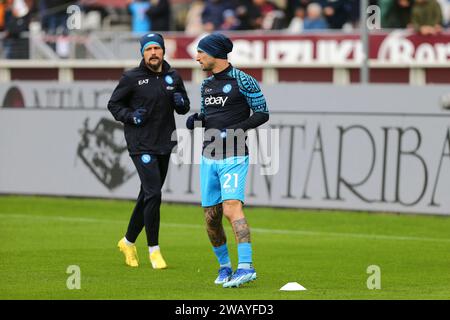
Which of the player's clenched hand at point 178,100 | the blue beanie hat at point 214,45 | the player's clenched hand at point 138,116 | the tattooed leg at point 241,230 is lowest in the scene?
the tattooed leg at point 241,230

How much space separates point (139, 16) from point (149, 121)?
15.2 m

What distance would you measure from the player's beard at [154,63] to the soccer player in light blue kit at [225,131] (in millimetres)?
1552

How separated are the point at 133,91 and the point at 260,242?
3504mm

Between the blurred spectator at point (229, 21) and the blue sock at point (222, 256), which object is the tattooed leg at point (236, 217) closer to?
the blue sock at point (222, 256)

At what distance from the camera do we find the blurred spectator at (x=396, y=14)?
83.8 feet

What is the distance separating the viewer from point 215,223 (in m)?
12.5

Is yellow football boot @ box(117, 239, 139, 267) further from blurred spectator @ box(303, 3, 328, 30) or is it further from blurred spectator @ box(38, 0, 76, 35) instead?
blurred spectator @ box(38, 0, 76, 35)

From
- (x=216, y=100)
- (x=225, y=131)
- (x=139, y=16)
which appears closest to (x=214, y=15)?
(x=139, y=16)

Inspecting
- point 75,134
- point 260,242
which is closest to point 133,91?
point 260,242

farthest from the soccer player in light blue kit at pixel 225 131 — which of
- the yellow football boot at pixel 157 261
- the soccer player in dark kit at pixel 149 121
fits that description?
the soccer player in dark kit at pixel 149 121

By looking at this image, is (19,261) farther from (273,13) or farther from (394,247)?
(273,13)

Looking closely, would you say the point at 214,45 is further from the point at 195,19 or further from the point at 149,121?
the point at 195,19

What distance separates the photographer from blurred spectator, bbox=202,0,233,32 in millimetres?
27859

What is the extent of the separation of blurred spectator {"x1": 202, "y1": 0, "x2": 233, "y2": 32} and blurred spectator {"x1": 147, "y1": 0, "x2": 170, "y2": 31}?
0.81 metres
